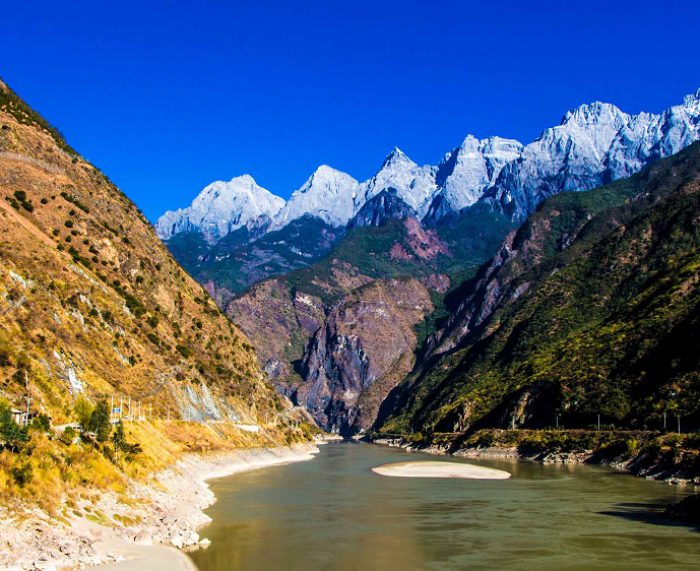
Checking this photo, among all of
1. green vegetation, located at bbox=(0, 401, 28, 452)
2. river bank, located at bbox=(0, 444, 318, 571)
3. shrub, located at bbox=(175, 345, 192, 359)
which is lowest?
river bank, located at bbox=(0, 444, 318, 571)

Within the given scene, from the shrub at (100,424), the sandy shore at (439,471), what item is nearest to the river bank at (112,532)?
the shrub at (100,424)

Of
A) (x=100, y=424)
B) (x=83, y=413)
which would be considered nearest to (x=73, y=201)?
(x=83, y=413)

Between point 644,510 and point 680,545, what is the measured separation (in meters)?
21.1

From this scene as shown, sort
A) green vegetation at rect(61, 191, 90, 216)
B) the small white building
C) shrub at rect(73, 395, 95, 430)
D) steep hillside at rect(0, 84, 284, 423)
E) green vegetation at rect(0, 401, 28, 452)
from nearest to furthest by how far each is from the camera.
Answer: green vegetation at rect(0, 401, 28, 452) → the small white building → shrub at rect(73, 395, 95, 430) → steep hillside at rect(0, 84, 284, 423) → green vegetation at rect(61, 191, 90, 216)

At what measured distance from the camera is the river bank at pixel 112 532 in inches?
1578

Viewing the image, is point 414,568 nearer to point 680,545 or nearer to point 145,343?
point 680,545

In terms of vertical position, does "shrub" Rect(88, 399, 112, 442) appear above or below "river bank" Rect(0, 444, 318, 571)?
above

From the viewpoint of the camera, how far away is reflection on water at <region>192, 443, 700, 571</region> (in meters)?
52.6

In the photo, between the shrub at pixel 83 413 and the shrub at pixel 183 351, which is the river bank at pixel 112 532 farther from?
the shrub at pixel 183 351

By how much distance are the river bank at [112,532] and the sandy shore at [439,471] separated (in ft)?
202

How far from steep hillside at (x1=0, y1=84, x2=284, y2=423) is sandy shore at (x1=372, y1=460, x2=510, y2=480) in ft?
111

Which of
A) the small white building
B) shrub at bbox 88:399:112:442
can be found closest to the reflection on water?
shrub at bbox 88:399:112:442

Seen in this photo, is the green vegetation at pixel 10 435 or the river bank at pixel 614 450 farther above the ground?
the green vegetation at pixel 10 435

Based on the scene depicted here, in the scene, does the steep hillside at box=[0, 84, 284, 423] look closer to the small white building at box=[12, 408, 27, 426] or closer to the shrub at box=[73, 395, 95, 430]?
the shrub at box=[73, 395, 95, 430]
